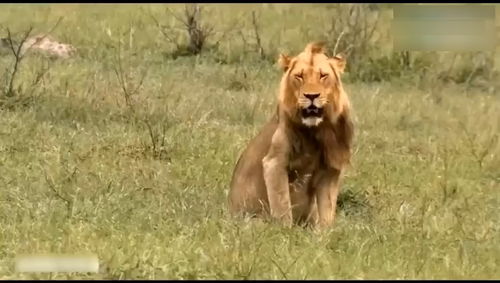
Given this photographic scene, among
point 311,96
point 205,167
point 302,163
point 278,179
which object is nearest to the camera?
point 311,96

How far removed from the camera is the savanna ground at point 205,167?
4629mm

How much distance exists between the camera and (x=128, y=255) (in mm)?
4395

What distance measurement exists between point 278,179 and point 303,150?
0.73 ft

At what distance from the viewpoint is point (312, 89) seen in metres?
5.27

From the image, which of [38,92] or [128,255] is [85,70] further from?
[128,255]

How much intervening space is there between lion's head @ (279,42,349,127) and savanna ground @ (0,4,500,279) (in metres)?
0.60

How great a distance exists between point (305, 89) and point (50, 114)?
3223mm

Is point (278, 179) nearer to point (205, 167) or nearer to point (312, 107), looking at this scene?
point (312, 107)

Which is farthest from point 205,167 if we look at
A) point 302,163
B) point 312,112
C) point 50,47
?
point 50,47

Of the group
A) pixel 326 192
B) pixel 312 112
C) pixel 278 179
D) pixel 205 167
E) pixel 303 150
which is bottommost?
pixel 205 167

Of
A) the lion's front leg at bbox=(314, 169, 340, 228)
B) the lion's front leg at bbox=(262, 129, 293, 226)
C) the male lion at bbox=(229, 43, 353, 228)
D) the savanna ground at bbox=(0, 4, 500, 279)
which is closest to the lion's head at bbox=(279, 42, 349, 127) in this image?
the male lion at bbox=(229, 43, 353, 228)

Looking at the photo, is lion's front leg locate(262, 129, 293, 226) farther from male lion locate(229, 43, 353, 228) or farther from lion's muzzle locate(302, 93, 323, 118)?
lion's muzzle locate(302, 93, 323, 118)

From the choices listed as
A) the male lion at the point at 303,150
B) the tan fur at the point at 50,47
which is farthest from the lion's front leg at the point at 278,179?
the tan fur at the point at 50,47

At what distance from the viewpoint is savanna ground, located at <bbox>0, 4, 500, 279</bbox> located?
15.2ft
